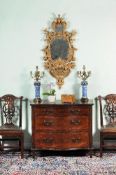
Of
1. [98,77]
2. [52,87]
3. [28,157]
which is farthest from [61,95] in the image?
[28,157]

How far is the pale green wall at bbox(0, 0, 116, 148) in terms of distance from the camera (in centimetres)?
523

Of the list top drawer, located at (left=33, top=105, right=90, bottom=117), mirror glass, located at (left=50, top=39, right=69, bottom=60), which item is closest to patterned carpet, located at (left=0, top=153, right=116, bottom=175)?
top drawer, located at (left=33, top=105, right=90, bottom=117)

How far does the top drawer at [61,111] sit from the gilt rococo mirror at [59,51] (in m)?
0.59

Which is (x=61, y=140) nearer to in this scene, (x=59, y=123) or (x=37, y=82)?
(x=59, y=123)

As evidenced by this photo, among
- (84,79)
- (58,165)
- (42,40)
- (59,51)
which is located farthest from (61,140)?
(42,40)

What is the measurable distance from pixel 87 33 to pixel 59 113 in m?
1.34

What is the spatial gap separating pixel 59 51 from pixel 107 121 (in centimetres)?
132

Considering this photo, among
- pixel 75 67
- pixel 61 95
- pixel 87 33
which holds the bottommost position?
pixel 61 95

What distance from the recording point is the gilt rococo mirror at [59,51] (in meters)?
5.27

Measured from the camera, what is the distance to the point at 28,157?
4.95 meters

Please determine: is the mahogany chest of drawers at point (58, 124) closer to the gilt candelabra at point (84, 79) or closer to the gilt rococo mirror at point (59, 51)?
the gilt candelabra at point (84, 79)

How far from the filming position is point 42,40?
5277mm

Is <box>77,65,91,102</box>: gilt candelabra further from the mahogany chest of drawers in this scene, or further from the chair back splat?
the chair back splat

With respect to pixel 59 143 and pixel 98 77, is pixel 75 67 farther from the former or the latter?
pixel 59 143
